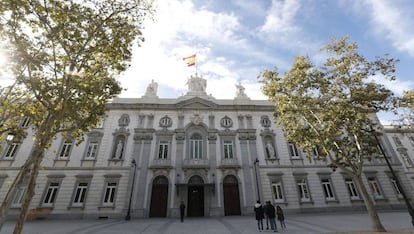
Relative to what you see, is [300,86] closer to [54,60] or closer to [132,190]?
[54,60]

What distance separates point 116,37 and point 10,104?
637 centimetres

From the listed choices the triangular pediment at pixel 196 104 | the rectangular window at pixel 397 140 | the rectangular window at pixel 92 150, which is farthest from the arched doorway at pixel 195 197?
the rectangular window at pixel 397 140

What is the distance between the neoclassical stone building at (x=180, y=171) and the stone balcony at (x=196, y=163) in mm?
106

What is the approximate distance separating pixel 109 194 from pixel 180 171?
727 cm

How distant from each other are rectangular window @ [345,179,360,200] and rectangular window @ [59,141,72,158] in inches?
1192

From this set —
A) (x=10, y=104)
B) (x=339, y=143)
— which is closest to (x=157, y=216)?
(x=10, y=104)

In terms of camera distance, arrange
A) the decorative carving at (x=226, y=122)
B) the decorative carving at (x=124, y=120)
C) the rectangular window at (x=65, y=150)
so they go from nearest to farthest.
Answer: the rectangular window at (x=65, y=150), the decorative carving at (x=124, y=120), the decorative carving at (x=226, y=122)

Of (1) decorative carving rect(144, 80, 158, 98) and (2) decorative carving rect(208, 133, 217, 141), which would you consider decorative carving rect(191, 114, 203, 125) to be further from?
(1) decorative carving rect(144, 80, 158, 98)

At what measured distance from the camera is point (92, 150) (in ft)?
65.4

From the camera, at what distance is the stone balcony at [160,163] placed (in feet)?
62.8

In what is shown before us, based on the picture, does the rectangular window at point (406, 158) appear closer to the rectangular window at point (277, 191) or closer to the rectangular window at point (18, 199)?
the rectangular window at point (277, 191)

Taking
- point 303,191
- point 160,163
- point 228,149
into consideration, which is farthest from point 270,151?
point 160,163

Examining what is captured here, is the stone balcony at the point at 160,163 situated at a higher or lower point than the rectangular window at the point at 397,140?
lower

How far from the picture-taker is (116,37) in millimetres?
9977
